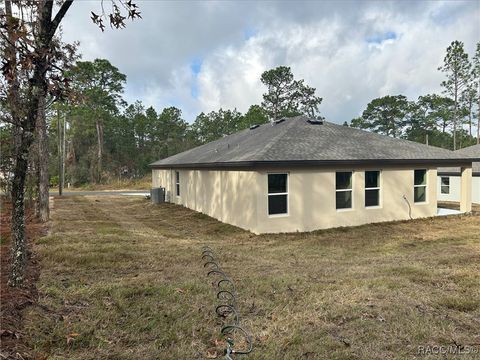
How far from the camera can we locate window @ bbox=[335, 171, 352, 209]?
12820 mm

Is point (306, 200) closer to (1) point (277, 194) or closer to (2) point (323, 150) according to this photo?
(1) point (277, 194)

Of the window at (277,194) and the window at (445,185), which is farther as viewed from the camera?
the window at (445,185)

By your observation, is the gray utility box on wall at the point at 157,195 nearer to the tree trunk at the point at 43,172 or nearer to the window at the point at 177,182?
the window at the point at 177,182

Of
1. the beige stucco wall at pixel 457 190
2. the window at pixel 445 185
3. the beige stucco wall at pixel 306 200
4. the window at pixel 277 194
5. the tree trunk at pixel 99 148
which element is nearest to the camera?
the beige stucco wall at pixel 306 200

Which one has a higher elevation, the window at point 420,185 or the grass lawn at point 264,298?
the window at point 420,185

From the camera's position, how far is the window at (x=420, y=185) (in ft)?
47.8

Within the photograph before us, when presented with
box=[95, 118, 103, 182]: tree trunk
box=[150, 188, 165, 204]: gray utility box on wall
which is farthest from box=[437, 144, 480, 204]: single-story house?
box=[95, 118, 103, 182]: tree trunk

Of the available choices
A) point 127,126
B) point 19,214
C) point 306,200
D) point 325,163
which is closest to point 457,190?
point 325,163

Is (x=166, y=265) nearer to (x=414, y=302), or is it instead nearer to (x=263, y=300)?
(x=263, y=300)

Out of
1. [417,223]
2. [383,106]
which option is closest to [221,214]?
[417,223]

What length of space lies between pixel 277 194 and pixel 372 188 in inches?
168

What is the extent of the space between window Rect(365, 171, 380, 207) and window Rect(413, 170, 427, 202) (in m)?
2.20

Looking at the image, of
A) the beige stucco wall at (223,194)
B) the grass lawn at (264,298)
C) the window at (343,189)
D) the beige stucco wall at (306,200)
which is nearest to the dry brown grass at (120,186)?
the beige stucco wall at (223,194)

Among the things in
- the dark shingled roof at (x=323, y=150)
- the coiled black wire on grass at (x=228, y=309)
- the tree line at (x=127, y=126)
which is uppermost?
the tree line at (x=127, y=126)
